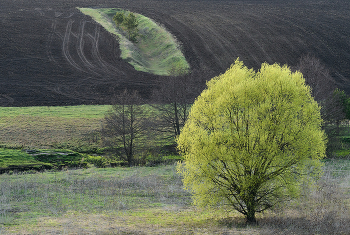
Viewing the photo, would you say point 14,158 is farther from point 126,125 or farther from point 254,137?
point 254,137

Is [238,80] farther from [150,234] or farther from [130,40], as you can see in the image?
[130,40]

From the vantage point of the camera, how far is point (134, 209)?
71.8 feet

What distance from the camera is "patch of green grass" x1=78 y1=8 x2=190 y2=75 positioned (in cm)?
7506

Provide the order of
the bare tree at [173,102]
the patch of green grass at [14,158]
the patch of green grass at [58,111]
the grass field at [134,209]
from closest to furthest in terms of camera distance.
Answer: the grass field at [134,209] < the patch of green grass at [14,158] < the bare tree at [173,102] < the patch of green grass at [58,111]

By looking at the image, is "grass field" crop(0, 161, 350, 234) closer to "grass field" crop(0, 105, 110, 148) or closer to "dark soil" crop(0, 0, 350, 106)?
"grass field" crop(0, 105, 110, 148)

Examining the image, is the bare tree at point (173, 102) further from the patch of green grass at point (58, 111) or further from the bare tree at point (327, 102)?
the bare tree at point (327, 102)

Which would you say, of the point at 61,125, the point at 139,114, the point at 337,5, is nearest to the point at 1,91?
the point at 61,125

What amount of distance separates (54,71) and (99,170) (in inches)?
1643

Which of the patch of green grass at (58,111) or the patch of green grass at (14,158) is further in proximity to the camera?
the patch of green grass at (58,111)

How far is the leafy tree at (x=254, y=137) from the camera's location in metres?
18.8

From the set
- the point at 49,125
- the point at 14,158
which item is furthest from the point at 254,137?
the point at 49,125

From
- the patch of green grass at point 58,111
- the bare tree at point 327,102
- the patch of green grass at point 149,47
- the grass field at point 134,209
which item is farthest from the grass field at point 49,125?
the bare tree at point 327,102

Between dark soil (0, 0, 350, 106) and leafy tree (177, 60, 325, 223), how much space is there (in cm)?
3658

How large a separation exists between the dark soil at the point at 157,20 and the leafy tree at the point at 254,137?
36.6 m
